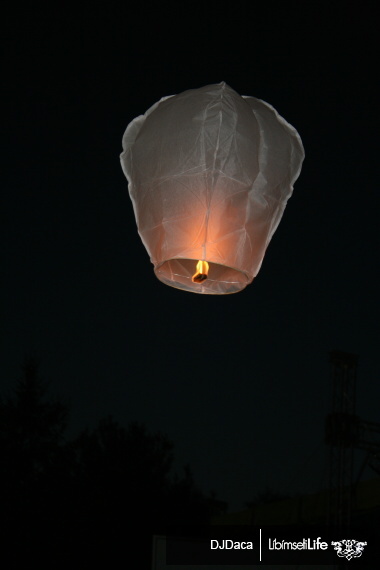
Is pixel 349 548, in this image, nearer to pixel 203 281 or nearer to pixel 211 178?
pixel 203 281

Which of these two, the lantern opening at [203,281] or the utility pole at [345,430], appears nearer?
the lantern opening at [203,281]

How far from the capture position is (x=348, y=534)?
9422mm

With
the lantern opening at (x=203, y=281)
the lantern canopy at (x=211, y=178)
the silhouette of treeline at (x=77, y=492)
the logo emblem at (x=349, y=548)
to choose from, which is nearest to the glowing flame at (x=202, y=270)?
the lantern canopy at (x=211, y=178)

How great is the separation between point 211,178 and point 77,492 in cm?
1614

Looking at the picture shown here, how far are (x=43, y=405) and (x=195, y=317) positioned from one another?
4.81 meters

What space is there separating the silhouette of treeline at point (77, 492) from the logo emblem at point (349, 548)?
8.10 metres

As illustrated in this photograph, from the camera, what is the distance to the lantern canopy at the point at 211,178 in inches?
85.3

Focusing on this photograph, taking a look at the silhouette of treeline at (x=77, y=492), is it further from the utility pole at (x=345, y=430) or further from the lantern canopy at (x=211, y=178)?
the lantern canopy at (x=211, y=178)

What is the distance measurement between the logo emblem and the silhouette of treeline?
26.6 feet

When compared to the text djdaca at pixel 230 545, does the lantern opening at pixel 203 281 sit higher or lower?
higher

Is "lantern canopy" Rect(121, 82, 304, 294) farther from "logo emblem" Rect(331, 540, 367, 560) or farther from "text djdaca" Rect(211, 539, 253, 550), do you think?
"logo emblem" Rect(331, 540, 367, 560)

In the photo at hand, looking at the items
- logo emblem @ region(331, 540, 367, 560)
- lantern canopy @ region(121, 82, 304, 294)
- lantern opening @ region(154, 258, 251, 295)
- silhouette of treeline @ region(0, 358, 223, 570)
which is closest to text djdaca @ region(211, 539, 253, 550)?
logo emblem @ region(331, 540, 367, 560)

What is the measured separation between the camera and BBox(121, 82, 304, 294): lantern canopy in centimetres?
217

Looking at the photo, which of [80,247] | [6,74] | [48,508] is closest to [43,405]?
[48,508]
